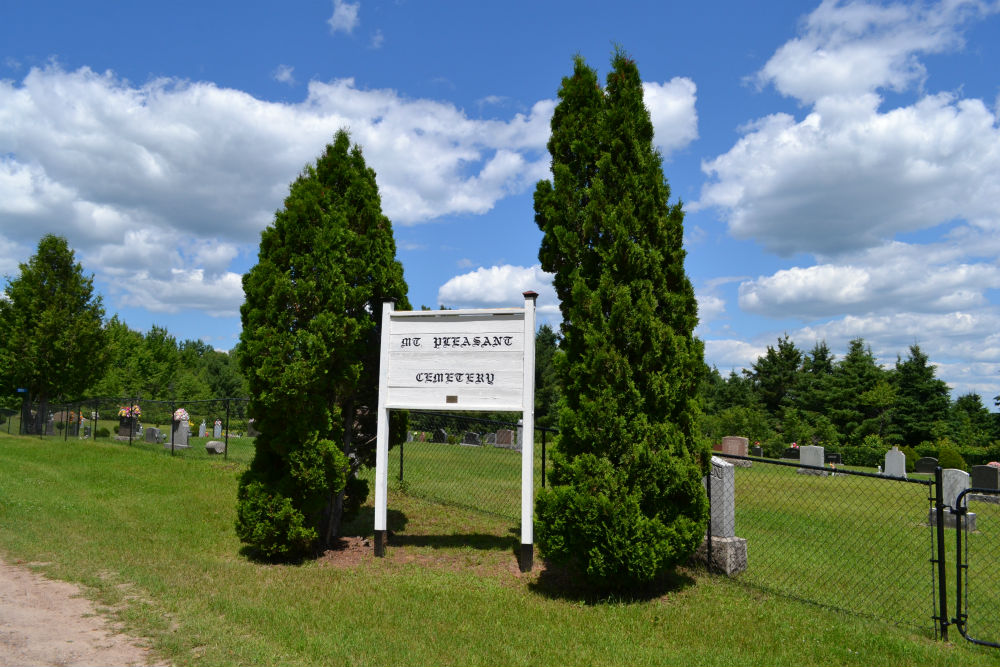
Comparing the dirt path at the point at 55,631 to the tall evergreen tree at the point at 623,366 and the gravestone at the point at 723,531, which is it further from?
the gravestone at the point at 723,531

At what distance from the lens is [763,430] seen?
37500 millimetres

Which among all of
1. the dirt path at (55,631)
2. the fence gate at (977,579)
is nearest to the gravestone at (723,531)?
the fence gate at (977,579)

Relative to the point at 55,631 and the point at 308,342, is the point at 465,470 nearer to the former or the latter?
the point at 308,342

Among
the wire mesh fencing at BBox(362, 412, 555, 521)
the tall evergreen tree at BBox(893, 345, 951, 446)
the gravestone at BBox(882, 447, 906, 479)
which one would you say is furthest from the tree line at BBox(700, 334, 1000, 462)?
the wire mesh fencing at BBox(362, 412, 555, 521)

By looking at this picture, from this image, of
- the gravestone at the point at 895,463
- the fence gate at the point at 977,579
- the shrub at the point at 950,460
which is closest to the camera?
the fence gate at the point at 977,579

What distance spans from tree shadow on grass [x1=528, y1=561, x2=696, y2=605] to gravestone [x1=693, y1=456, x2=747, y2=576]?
0.49m

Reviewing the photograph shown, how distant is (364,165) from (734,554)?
6488 mm

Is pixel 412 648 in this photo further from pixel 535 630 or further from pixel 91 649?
pixel 91 649

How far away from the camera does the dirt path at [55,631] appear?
467cm

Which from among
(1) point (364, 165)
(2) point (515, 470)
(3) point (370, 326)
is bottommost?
(2) point (515, 470)

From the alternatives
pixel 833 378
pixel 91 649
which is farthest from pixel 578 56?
pixel 833 378

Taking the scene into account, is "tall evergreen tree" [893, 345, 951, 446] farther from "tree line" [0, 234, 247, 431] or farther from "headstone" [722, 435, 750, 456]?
"tree line" [0, 234, 247, 431]

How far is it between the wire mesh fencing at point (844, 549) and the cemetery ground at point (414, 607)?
37 centimetres

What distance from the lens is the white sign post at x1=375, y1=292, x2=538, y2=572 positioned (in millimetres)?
7414
